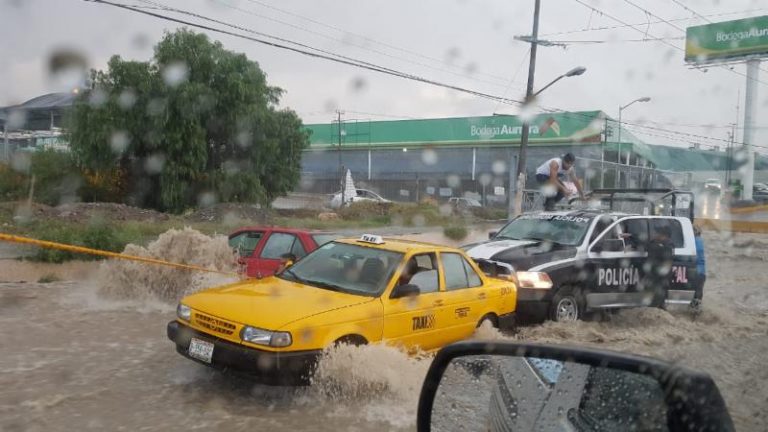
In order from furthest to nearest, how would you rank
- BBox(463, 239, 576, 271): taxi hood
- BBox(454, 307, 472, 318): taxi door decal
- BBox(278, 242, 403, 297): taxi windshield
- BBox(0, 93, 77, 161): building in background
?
BBox(0, 93, 77, 161): building in background, BBox(463, 239, 576, 271): taxi hood, BBox(454, 307, 472, 318): taxi door decal, BBox(278, 242, 403, 297): taxi windshield

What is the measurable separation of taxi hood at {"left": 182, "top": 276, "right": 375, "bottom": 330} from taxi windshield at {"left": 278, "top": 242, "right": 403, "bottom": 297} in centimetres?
21

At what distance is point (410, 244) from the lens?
7.42 metres

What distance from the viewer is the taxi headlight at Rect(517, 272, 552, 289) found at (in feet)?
28.9

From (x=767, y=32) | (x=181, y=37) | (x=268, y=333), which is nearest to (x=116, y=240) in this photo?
(x=268, y=333)

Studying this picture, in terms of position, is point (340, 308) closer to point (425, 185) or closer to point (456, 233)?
point (456, 233)

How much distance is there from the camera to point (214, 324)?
18.7ft

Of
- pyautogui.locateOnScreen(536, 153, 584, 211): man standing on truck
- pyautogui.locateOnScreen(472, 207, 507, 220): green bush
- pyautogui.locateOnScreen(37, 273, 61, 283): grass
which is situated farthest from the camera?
pyautogui.locateOnScreen(472, 207, 507, 220): green bush

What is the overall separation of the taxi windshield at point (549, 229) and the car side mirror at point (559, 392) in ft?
24.1

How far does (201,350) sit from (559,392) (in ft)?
13.5

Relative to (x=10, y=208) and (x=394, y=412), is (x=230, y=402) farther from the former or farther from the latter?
(x=10, y=208)

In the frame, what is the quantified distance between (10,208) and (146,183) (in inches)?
275

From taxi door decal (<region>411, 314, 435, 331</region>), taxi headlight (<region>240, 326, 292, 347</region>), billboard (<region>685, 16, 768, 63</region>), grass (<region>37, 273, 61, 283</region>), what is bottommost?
grass (<region>37, 273, 61, 283</region>)

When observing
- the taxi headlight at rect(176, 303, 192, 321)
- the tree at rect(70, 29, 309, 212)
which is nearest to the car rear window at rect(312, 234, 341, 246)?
the taxi headlight at rect(176, 303, 192, 321)

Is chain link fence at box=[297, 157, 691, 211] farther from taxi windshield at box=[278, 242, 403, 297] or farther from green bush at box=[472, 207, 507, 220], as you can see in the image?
taxi windshield at box=[278, 242, 403, 297]
